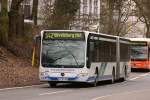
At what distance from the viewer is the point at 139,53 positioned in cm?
5625

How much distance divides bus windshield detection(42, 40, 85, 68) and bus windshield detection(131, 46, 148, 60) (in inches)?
1079

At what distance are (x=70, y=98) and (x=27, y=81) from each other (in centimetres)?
1011

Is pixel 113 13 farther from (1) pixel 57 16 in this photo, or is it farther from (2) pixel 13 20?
(2) pixel 13 20

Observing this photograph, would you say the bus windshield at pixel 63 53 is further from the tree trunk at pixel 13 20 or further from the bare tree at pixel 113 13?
the bare tree at pixel 113 13

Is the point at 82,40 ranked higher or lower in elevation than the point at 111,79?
→ higher

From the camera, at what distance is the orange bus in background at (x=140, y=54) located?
56.0m

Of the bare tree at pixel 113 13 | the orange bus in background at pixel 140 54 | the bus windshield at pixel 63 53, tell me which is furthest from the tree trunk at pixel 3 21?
the bare tree at pixel 113 13

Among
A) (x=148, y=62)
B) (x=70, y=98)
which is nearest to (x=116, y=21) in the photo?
(x=148, y=62)

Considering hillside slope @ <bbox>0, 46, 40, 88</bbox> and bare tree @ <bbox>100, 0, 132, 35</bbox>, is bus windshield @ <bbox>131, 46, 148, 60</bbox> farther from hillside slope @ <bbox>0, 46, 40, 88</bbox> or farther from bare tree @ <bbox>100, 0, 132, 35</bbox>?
hillside slope @ <bbox>0, 46, 40, 88</bbox>

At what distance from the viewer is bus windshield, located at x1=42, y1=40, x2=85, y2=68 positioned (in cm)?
2886

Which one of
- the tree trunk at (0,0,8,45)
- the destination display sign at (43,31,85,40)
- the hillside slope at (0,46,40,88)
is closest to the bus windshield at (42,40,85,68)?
the destination display sign at (43,31,85,40)

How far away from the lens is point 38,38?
2936cm

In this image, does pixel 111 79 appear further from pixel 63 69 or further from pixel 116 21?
pixel 116 21

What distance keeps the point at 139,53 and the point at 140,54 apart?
0.16 meters
